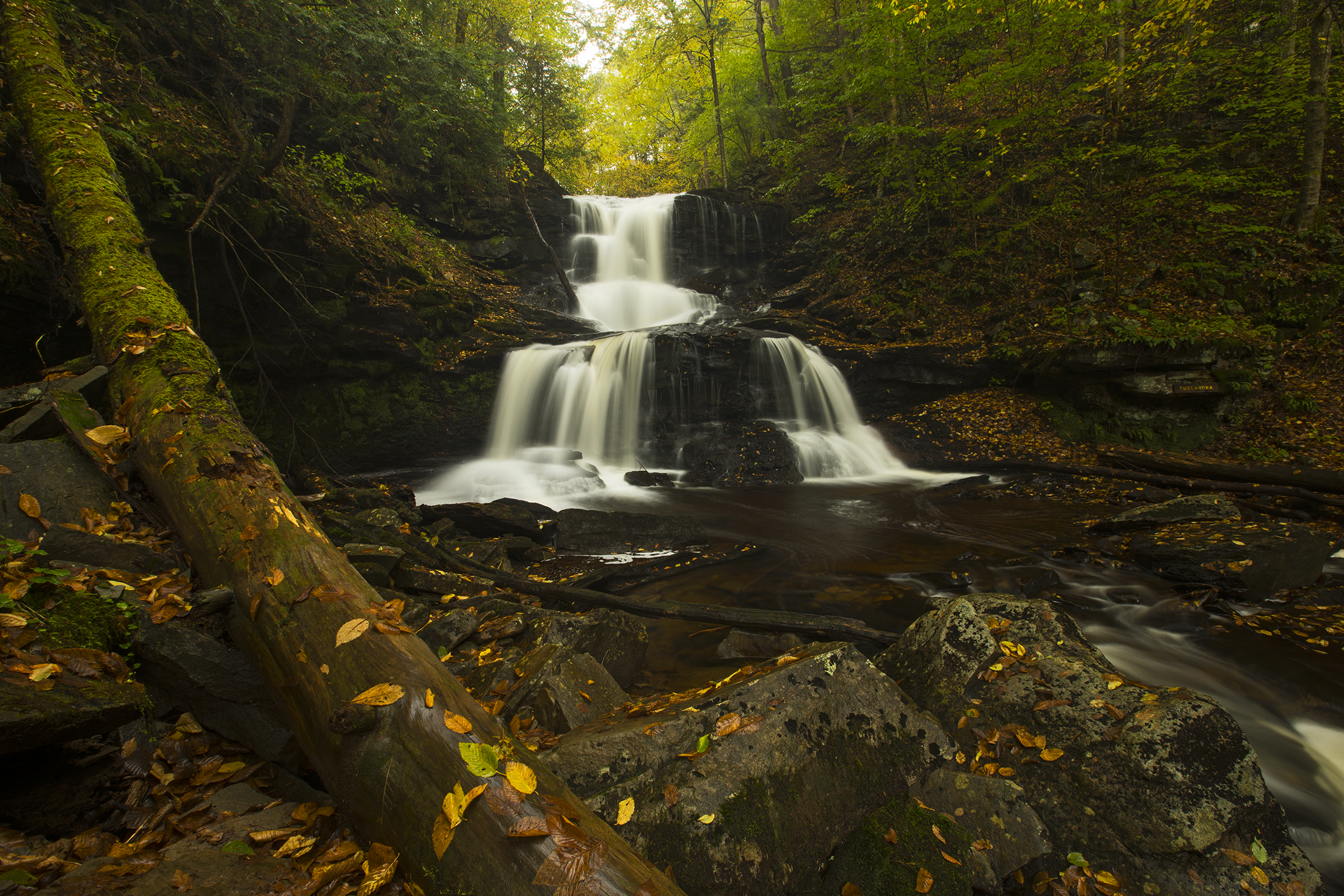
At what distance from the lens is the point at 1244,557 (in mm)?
5441

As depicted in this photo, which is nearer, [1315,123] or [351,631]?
[351,631]

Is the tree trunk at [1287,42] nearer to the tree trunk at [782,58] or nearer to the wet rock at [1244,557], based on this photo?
the wet rock at [1244,557]

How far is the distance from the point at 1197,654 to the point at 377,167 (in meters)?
19.0

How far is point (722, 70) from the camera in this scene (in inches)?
974

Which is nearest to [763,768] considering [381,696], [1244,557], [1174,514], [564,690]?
[564,690]

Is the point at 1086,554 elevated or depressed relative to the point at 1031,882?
depressed

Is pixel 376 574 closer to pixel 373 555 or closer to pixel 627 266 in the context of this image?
pixel 373 555

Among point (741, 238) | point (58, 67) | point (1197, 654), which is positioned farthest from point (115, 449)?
point (741, 238)

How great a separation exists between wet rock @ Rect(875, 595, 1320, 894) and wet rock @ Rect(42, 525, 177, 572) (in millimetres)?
3995

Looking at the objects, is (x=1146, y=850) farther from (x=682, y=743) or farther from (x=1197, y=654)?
(x=1197, y=654)

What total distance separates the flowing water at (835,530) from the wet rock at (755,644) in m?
0.16

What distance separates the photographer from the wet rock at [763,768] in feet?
6.99

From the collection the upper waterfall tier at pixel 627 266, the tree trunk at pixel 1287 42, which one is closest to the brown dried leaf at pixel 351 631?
the upper waterfall tier at pixel 627 266

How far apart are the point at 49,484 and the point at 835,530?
A: 823cm
